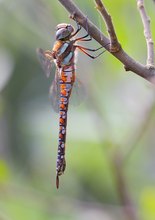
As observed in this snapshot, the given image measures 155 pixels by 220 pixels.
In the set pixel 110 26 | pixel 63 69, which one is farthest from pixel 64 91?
pixel 110 26

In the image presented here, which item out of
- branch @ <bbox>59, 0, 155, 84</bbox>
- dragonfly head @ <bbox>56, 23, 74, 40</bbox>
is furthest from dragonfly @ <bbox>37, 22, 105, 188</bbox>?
branch @ <bbox>59, 0, 155, 84</bbox>

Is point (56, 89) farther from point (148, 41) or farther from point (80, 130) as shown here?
point (80, 130)

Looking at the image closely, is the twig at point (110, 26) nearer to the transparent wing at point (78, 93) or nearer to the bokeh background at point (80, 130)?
the bokeh background at point (80, 130)

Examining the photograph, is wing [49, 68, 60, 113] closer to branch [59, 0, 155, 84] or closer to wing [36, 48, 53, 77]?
wing [36, 48, 53, 77]

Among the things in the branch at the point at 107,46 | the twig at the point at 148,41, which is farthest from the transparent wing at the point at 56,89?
the branch at the point at 107,46

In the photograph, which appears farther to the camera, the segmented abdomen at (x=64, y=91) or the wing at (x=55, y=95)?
the wing at (x=55, y=95)

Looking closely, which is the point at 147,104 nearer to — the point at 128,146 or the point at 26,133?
the point at 128,146
